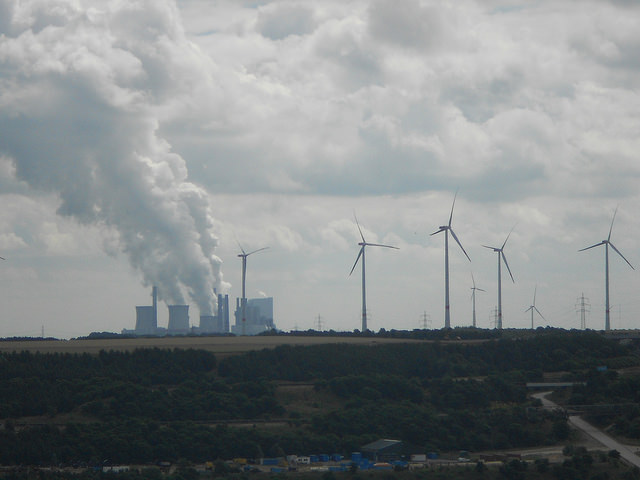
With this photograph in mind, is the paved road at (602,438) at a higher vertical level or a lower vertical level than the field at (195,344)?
lower

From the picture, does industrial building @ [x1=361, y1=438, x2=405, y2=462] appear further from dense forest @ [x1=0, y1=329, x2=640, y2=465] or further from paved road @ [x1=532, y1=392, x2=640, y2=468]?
paved road @ [x1=532, y1=392, x2=640, y2=468]

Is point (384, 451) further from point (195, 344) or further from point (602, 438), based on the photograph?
point (195, 344)

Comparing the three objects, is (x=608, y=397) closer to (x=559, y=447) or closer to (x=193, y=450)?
(x=559, y=447)

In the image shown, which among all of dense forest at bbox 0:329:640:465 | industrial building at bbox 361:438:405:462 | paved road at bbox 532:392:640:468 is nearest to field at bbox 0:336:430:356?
dense forest at bbox 0:329:640:465

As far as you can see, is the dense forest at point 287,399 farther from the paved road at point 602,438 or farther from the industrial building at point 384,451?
the industrial building at point 384,451

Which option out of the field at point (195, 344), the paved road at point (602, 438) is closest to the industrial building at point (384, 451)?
the paved road at point (602, 438)

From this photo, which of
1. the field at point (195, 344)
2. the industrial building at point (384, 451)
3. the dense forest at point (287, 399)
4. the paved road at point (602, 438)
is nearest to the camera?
the paved road at point (602, 438)

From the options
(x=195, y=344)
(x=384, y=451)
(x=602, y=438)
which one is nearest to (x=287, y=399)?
(x=384, y=451)
